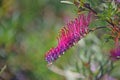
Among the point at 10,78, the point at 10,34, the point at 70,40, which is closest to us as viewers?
the point at 70,40

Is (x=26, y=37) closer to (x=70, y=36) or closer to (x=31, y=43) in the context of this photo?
(x=31, y=43)

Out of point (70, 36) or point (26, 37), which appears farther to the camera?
point (26, 37)

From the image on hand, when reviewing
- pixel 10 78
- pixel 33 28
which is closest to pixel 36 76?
pixel 10 78

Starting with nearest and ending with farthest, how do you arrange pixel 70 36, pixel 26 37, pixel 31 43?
pixel 70 36
pixel 31 43
pixel 26 37

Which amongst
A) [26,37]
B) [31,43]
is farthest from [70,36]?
[26,37]

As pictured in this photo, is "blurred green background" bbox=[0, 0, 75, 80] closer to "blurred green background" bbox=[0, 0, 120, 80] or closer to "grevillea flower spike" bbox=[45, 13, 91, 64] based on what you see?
"blurred green background" bbox=[0, 0, 120, 80]

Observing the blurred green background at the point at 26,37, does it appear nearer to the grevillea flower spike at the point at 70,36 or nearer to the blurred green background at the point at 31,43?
the blurred green background at the point at 31,43

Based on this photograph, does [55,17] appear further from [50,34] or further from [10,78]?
[10,78]

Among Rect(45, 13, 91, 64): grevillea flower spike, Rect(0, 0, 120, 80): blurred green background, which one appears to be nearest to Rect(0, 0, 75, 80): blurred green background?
Rect(0, 0, 120, 80): blurred green background
